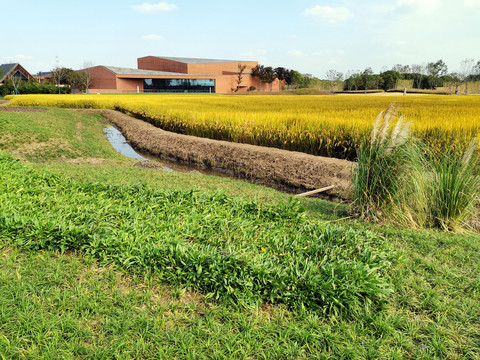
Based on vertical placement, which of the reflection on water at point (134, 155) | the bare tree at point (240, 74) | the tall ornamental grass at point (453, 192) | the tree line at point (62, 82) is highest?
the bare tree at point (240, 74)

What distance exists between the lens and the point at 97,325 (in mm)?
2451

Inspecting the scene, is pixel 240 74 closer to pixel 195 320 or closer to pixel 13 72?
pixel 13 72

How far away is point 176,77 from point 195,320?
65.6 m

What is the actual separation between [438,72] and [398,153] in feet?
291

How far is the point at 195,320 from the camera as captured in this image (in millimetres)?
2531

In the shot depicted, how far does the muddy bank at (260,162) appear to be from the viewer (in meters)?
7.62

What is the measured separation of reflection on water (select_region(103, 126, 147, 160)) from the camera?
12422 mm

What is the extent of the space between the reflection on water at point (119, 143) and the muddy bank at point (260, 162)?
44 cm

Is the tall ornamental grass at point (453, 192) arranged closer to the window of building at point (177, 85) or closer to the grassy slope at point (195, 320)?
the grassy slope at point (195, 320)

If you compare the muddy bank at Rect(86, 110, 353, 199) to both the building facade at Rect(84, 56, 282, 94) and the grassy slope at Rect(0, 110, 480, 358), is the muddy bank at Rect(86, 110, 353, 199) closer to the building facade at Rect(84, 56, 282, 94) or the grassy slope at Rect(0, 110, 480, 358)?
the grassy slope at Rect(0, 110, 480, 358)

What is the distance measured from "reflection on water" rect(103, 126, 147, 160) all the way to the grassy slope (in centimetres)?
927

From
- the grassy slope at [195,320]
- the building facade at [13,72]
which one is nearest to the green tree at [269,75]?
the building facade at [13,72]

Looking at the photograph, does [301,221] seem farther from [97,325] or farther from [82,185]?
[82,185]

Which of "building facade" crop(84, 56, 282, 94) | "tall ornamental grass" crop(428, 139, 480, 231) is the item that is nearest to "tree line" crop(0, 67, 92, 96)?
"building facade" crop(84, 56, 282, 94)
